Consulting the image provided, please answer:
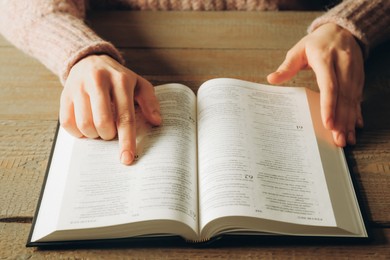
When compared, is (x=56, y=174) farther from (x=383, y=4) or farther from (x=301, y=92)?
(x=383, y=4)

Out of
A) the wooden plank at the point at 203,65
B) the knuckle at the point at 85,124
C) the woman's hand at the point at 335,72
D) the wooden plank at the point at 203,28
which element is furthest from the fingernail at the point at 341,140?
the knuckle at the point at 85,124

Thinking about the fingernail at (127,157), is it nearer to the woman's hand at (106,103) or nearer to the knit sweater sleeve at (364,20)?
the woman's hand at (106,103)

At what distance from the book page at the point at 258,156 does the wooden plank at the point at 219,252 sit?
37mm

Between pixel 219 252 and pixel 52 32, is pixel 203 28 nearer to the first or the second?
pixel 52 32

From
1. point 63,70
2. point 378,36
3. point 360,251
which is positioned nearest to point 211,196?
point 360,251

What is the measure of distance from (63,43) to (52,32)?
0.14ft

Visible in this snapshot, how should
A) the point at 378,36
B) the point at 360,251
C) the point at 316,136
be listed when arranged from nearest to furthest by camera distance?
the point at 360,251 < the point at 316,136 < the point at 378,36

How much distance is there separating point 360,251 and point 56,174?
1.40 feet

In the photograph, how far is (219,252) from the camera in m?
0.54

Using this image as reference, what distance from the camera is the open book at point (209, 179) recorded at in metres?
0.53

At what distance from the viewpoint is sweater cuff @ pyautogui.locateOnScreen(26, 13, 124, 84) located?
2.41 ft

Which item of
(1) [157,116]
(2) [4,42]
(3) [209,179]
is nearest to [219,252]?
(3) [209,179]

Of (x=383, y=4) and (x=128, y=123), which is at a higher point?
(x=383, y=4)

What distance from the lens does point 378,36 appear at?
82 centimetres
